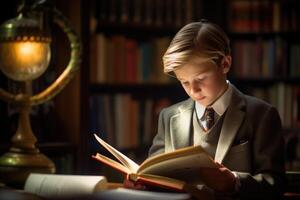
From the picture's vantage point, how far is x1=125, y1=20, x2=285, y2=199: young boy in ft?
5.02

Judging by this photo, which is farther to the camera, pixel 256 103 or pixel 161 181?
pixel 256 103

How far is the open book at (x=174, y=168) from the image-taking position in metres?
1.38

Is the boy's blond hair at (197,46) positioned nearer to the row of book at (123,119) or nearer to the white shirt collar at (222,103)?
the white shirt collar at (222,103)

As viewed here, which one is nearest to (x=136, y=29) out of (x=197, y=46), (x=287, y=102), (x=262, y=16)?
(x=262, y=16)

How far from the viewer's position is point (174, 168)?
1.43 metres

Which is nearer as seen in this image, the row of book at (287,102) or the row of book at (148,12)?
the row of book at (148,12)

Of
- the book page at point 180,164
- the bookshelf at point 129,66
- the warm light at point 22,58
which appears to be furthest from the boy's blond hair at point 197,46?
the bookshelf at point 129,66

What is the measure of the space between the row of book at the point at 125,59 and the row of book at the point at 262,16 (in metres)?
0.46

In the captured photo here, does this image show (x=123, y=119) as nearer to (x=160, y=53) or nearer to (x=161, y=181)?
(x=160, y=53)

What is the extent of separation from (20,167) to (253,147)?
698 millimetres

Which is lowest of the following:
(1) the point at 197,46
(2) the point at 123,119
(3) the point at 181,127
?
(2) the point at 123,119

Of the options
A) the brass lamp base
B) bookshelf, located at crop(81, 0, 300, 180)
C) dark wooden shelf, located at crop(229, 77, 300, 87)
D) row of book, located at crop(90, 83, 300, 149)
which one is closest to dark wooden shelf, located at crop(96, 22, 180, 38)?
bookshelf, located at crop(81, 0, 300, 180)

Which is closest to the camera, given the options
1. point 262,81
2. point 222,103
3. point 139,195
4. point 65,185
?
point 139,195

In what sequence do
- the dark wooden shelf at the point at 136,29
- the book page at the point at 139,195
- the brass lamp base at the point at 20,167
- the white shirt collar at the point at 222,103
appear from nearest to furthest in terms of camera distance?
the book page at the point at 139,195 → the white shirt collar at the point at 222,103 → the brass lamp base at the point at 20,167 → the dark wooden shelf at the point at 136,29
